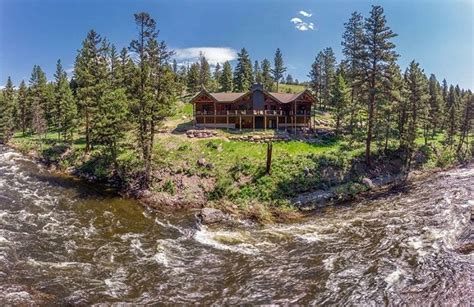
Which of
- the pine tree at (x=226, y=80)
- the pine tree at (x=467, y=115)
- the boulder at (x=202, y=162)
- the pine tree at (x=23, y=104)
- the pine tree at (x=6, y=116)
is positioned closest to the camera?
the boulder at (x=202, y=162)

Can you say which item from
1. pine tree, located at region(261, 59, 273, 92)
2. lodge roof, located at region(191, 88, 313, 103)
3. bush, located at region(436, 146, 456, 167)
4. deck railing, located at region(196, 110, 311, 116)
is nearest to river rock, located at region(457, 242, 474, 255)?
bush, located at region(436, 146, 456, 167)

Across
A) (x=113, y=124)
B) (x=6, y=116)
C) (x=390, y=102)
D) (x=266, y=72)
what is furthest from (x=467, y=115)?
(x=6, y=116)

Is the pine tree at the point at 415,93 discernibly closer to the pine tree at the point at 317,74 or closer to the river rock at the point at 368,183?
the river rock at the point at 368,183

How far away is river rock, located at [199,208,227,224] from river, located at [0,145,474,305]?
1084 mm

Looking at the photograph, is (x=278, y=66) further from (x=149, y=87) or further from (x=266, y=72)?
(x=149, y=87)

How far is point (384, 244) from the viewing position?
68.5 ft

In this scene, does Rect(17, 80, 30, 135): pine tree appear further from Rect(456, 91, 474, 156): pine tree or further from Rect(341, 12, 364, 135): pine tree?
Rect(456, 91, 474, 156): pine tree

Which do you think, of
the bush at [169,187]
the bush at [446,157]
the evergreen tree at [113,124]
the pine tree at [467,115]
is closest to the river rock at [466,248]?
the bush at [169,187]

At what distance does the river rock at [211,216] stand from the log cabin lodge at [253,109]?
28.7 metres

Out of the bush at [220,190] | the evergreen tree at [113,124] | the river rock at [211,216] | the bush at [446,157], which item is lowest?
the river rock at [211,216]

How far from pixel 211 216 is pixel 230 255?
6.21m

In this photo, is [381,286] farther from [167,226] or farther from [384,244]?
[167,226]

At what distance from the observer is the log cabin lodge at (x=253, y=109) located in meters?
54.3

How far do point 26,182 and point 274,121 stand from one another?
34.3 metres
